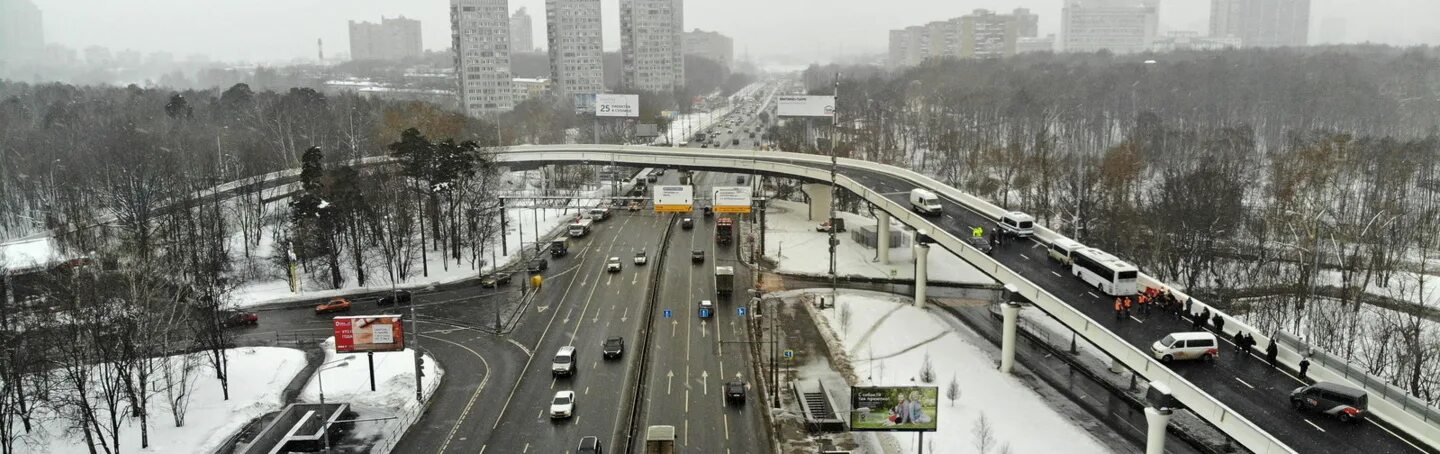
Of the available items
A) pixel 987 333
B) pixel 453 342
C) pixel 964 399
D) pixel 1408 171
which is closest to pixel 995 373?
pixel 964 399

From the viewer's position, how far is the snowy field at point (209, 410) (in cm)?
3866

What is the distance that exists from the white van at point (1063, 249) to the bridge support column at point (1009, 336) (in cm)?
422

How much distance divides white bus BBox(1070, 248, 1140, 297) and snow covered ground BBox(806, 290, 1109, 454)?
19.9 ft

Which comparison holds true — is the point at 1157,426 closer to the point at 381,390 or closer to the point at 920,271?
the point at 920,271

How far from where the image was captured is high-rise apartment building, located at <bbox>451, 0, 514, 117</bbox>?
613 feet

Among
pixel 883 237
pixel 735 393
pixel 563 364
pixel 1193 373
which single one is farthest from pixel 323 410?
pixel 883 237

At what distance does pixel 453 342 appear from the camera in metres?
52.0

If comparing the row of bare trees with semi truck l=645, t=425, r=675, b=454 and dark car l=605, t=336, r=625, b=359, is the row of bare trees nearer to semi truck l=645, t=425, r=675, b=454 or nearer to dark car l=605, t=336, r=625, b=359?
dark car l=605, t=336, r=625, b=359

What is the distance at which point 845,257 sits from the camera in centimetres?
7438

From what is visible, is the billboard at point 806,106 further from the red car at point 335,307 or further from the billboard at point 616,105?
the red car at point 335,307

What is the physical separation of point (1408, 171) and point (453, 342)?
259 ft

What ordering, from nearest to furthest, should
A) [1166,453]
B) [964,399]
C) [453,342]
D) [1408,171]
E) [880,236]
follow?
[1166,453], [964,399], [453,342], [880,236], [1408,171]

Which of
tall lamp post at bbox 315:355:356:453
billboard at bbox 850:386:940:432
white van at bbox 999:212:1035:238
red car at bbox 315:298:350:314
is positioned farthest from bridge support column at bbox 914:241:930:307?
red car at bbox 315:298:350:314

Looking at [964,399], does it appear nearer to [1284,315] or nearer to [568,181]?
[1284,315]
